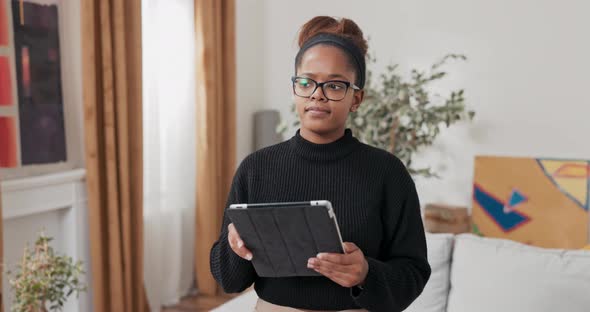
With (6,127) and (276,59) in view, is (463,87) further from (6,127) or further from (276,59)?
(6,127)

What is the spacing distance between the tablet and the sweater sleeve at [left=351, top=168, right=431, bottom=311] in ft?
0.47

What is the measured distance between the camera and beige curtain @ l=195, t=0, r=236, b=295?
12.0 feet

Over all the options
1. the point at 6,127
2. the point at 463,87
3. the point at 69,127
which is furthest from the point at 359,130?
the point at 6,127

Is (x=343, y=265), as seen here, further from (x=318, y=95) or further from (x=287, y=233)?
(x=318, y=95)

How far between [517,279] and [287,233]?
3.80ft

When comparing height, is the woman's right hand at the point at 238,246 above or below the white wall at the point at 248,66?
below

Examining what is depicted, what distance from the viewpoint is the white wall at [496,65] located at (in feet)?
10.9

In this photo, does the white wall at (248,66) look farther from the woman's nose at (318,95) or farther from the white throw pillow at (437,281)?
the woman's nose at (318,95)

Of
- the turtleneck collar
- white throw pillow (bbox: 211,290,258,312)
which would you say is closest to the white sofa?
white throw pillow (bbox: 211,290,258,312)

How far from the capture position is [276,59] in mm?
4312

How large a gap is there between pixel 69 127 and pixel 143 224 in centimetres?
70

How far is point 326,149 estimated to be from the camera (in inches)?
45.8

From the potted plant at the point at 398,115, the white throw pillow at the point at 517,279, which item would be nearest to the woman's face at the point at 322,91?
the white throw pillow at the point at 517,279

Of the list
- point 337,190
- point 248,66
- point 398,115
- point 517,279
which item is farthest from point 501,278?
point 248,66
